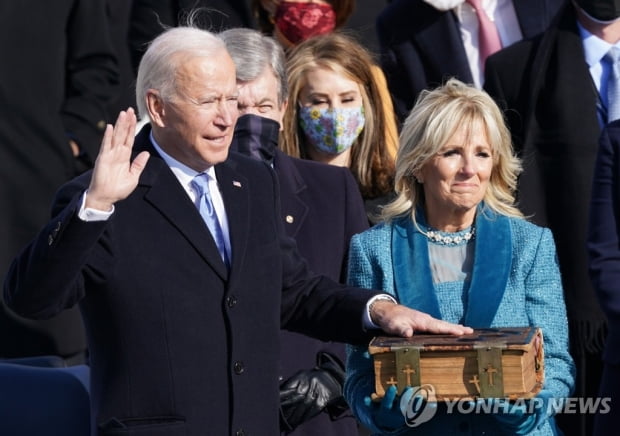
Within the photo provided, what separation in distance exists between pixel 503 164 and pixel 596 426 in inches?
43.8

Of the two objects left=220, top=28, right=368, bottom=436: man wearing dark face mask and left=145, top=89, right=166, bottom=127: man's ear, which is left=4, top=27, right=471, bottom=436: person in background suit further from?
left=220, top=28, right=368, bottom=436: man wearing dark face mask

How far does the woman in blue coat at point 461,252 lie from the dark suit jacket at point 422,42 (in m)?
1.41

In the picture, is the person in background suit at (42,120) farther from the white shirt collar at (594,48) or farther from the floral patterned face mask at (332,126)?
the white shirt collar at (594,48)

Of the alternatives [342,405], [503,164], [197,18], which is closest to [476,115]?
[503,164]

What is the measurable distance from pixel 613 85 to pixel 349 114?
3.68ft

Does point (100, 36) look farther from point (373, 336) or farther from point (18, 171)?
point (373, 336)

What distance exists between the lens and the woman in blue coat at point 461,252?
4.45 m

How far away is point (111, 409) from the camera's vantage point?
3891mm

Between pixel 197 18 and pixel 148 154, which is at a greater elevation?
pixel 197 18

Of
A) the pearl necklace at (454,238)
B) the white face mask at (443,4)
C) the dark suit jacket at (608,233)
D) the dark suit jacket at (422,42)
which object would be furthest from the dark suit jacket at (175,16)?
the pearl necklace at (454,238)

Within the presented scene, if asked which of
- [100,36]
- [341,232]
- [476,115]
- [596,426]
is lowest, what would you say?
[596,426]

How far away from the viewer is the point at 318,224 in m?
5.25

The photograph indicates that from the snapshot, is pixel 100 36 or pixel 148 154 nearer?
pixel 148 154

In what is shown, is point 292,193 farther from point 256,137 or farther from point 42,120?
point 42,120
